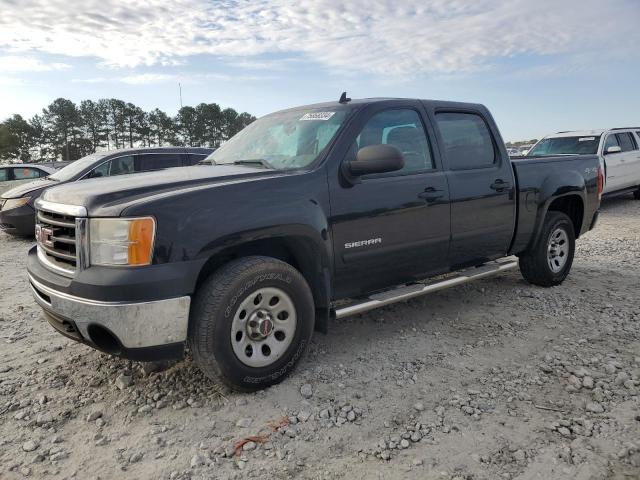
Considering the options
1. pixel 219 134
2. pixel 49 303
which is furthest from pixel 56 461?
pixel 219 134

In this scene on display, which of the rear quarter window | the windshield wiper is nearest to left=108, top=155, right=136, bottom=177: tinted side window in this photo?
the rear quarter window

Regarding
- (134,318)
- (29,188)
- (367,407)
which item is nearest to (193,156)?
(29,188)

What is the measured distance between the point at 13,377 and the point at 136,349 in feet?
4.33

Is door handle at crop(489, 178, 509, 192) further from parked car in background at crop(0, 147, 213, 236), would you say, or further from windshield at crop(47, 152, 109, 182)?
windshield at crop(47, 152, 109, 182)

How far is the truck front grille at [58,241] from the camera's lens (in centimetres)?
287

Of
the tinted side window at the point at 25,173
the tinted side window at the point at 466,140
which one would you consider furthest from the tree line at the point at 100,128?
the tinted side window at the point at 466,140

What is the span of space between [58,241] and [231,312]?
1160 mm

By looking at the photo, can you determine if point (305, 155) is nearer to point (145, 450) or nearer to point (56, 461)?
point (145, 450)

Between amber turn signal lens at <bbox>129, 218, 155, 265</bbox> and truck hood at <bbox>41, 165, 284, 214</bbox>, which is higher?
truck hood at <bbox>41, 165, 284, 214</bbox>

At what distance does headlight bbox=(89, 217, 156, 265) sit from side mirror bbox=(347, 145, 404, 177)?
1.43 metres

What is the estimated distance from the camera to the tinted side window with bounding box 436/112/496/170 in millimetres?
4242

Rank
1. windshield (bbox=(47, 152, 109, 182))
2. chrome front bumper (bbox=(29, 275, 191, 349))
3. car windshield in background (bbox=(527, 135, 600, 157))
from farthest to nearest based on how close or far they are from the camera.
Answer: car windshield in background (bbox=(527, 135, 600, 157))
windshield (bbox=(47, 152, 109, 182))
chrome front bumper (bbox=(29, 275, 191, 349))

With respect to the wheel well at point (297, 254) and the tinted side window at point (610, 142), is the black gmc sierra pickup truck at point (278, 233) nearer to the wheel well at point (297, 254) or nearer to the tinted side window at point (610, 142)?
the wheel well at point (297, 254)

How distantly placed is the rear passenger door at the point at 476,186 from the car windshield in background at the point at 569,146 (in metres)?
7.55
